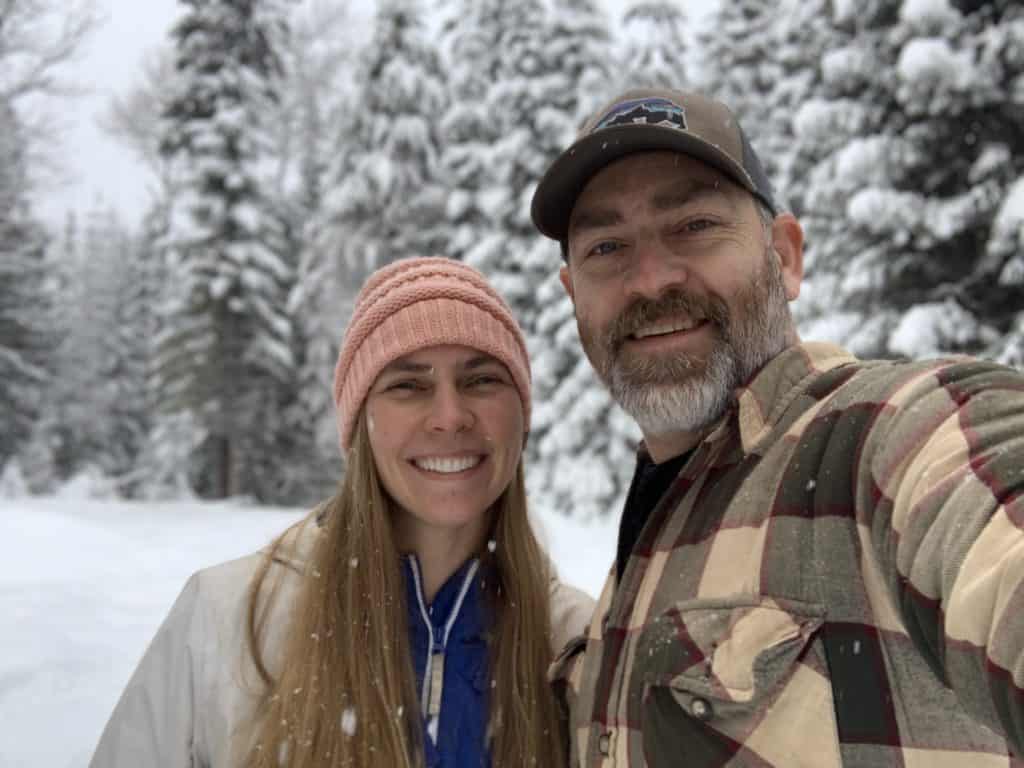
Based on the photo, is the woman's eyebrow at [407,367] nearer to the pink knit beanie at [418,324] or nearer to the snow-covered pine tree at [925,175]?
the pink knit beanie at [418,324]

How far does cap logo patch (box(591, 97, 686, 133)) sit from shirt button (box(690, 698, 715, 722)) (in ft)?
4.56

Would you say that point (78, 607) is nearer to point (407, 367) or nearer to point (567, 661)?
point (407, 367)

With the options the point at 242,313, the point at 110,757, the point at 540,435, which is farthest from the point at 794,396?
the point at 242,313

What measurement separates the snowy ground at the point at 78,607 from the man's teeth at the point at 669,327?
5.24 ft

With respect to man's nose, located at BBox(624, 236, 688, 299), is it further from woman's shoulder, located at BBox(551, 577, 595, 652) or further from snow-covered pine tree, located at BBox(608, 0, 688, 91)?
snow-covered pine tree, located at BBox(608, 0, 688, 91)

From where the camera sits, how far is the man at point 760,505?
4.02 ft

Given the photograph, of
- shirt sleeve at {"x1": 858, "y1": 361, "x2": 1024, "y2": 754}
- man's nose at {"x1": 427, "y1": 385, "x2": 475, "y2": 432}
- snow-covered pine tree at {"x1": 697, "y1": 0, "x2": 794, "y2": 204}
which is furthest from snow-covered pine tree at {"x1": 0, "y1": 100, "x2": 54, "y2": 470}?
shirt sleeve at {"x1": 858, "y1": 361, "x2": 1024, "y2": 754}

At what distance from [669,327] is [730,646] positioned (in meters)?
0.85

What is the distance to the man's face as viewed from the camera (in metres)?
1.97

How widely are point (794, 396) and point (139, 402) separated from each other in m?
36.7

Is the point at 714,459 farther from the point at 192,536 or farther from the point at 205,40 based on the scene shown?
the point at 205,40

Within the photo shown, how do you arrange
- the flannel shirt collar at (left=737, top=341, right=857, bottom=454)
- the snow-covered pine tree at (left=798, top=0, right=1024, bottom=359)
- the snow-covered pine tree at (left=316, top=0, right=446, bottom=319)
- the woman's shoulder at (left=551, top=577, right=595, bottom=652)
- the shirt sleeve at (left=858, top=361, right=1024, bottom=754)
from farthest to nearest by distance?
1. the snow-covered pine tree at (left=316, top=0, right=446, bottom=319)
2. the snow-covered pine tree at (left=798, top=0, right=1024, bottom=359)
3. the woman's shoulder at (left=551, top=577, right=595, bottom=652)
4. the flannel shirt collar at (left=737, top=341, right=857, bottom=454)
5. the shirt sleeve at (left=858, top=361, right=1024, bottom=754)

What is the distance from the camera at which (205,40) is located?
66.2ft

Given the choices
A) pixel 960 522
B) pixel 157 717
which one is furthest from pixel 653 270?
pixel 157 717
